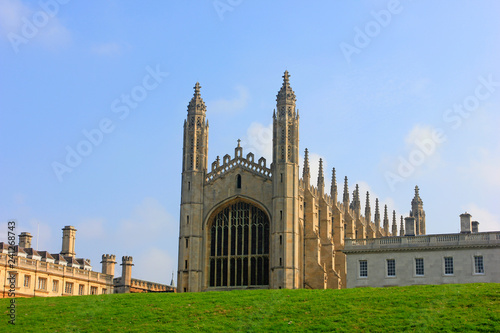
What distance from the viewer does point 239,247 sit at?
59094 mm

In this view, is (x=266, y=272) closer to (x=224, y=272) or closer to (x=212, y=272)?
(x=224, y=272)

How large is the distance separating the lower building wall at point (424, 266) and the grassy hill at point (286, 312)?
898 centimetres

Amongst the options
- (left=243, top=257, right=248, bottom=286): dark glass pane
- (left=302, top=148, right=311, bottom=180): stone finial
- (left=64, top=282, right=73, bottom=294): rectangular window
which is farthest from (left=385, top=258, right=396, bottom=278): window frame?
(left=64, top=282, right=73, bottom=294): rectangular window

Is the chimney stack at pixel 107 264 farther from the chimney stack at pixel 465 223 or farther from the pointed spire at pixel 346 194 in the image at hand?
the chimney stack at pixel 465 223

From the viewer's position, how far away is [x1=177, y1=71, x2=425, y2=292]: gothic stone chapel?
57.2 meters

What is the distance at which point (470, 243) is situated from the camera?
46875mm

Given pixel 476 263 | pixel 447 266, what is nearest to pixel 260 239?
pixel 447 266

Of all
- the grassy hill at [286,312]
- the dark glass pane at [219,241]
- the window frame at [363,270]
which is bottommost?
the grassy hill at [286,312]

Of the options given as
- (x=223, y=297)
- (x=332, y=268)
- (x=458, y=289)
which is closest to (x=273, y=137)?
(x=332, y=268)

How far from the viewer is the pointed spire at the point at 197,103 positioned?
62.9 meters

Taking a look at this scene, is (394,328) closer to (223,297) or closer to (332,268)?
(223,297)

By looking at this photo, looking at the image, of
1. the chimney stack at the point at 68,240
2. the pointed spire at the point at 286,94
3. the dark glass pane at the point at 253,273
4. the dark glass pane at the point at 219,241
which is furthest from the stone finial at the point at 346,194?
the chimney stack at the point at 68,240

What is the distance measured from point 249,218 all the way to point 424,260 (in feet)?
53.1

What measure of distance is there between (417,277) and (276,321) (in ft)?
58.3
